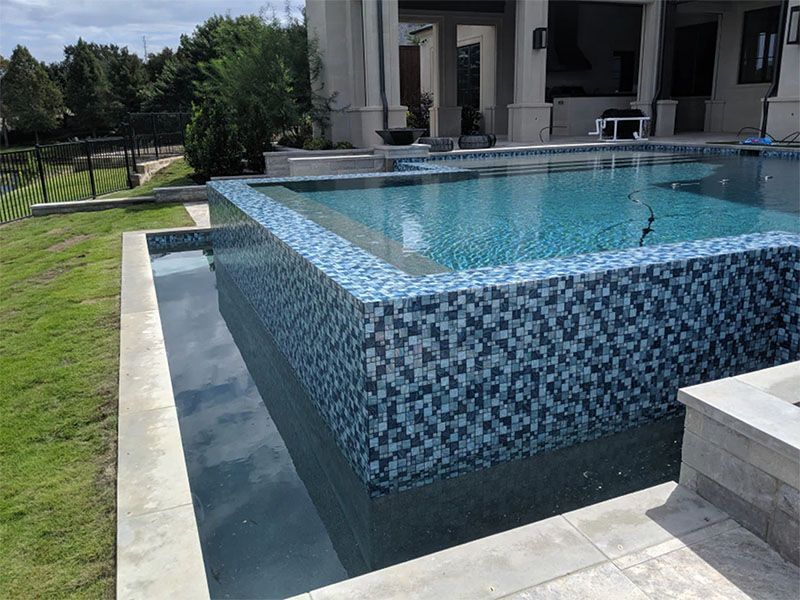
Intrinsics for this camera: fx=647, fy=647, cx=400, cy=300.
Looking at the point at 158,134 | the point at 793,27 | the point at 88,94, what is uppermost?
the point at 88,94

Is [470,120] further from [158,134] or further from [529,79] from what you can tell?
[158,134]

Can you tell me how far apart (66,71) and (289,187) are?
48140mm

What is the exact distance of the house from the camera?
14242 millimetres

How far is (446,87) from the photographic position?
19422 millimetres

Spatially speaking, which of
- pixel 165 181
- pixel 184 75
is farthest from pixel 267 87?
pixel 184 75

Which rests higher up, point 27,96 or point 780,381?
point 27,96

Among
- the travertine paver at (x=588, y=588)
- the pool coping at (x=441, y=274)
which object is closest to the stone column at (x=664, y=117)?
the pool coping at (x=441, y=274)

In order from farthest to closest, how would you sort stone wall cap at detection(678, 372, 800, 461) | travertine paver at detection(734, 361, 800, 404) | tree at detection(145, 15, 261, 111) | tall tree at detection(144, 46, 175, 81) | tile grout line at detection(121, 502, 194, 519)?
1. tall tree at detection(144, 46, 175, 81)
2. tree at detection(145, 15, 261, 111)
3. tile grout line at detection(121, 502, 194, 519)
4. travertine paver at detection(734, 361, 800, 404)
5. stone wall cap at detection(678, 372, 800, 461)

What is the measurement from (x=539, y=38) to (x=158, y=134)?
11.4m

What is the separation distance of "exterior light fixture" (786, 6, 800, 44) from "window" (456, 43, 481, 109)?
30.3 ft

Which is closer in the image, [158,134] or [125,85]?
[158,134]

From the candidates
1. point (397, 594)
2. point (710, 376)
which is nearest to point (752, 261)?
point (710, 376)

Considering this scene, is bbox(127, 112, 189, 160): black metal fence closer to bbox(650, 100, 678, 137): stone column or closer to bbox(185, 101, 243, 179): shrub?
bbox(185, 101, 243, 179): shrub

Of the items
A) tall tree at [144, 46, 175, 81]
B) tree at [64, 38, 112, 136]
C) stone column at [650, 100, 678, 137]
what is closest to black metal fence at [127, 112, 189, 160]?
stone column at [650, 100, 678, 137]
